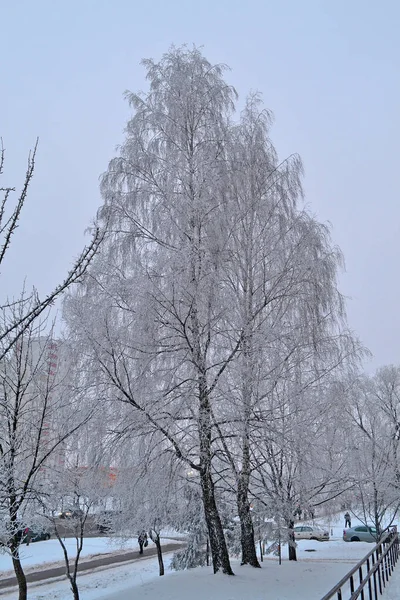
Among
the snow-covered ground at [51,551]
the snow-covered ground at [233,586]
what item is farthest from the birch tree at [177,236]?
the snow-covered ground at [51,551]

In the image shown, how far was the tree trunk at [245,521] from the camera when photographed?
37.3 ft

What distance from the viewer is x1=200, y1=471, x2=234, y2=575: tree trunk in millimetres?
10750

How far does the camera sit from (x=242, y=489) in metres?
11.4

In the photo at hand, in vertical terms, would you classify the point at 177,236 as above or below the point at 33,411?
above

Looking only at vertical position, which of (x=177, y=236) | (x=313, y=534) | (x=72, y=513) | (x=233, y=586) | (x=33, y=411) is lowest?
(x=313, y=534)

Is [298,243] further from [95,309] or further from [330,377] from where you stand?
[95,309]

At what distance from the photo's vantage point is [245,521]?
11961mm

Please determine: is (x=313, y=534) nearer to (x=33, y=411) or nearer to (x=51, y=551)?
(x=51, y=551)

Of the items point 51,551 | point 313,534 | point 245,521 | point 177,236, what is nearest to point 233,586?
point 245,521

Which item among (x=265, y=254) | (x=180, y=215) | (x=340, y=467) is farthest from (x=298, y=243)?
(x=340, y=467)

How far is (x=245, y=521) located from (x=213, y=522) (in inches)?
57.2

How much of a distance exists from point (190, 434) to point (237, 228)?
5.03m

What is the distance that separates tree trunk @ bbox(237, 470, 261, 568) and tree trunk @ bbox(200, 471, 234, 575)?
0.79m

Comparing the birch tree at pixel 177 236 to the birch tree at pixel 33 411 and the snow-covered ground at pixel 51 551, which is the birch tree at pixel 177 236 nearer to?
the birch tree at pixel 33 411
